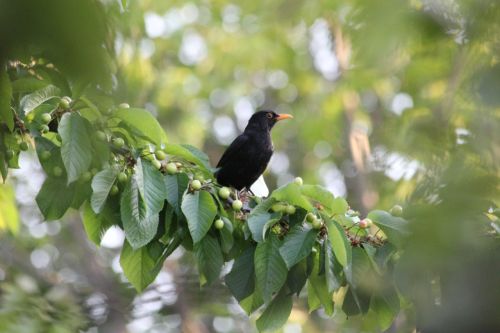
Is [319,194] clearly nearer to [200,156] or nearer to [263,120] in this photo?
[200,156]

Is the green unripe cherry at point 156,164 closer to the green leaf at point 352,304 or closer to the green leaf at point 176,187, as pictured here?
the green leaf at point 176,187

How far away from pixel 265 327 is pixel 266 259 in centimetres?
40

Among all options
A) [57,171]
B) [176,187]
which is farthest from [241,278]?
[57,171]

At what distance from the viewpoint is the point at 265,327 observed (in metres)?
3.46

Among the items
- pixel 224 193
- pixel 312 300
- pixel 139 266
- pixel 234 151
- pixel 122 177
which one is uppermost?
pixel 122 177

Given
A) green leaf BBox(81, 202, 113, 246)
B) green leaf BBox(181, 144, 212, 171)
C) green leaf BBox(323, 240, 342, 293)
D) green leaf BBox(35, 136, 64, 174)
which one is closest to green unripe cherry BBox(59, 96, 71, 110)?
green leaf BBox(35, 136, 64, 174)

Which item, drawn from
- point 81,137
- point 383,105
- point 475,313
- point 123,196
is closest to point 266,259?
point 123,196

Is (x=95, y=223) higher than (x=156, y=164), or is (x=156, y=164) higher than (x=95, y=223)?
(x=156, y=164)

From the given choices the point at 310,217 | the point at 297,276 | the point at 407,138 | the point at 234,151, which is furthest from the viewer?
the point at 234,151

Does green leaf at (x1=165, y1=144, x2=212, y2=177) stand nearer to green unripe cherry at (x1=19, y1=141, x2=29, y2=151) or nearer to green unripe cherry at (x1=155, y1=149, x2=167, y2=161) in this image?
green unripe cherry at (x1=155, y1=149, x2=167, y2=161)

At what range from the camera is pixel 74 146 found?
2.98 metres

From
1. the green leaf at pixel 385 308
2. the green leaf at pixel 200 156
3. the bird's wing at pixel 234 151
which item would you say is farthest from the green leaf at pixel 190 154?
the bird's wing at pixel 234 151

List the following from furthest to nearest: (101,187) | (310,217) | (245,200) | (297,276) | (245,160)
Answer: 1. (245,160)
2. (245,200)
3. (297,276)
4. (310,217)
5. (101,187)

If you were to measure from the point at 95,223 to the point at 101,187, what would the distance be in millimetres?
385
